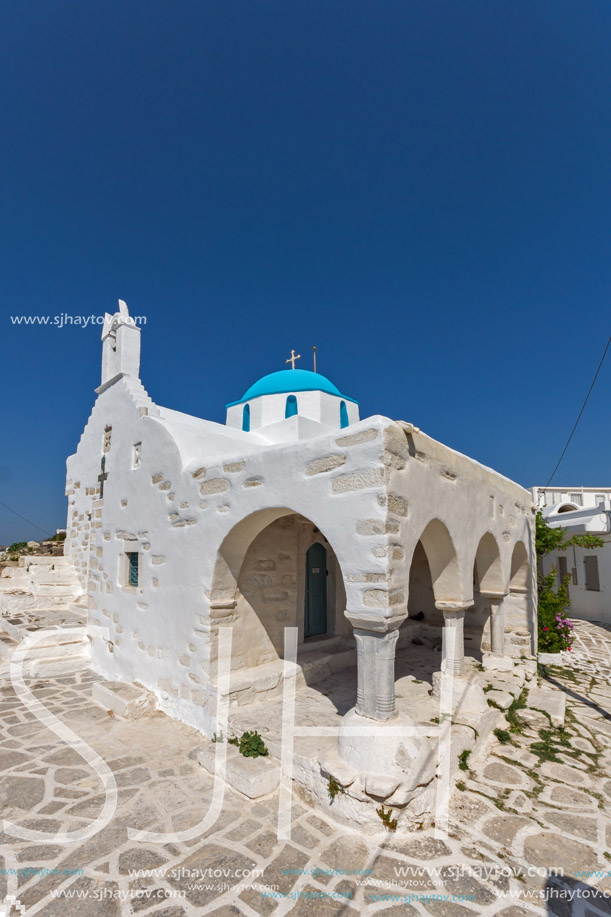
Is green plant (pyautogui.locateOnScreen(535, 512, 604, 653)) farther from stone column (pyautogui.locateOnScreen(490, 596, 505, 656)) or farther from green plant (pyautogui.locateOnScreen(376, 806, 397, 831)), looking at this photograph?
green plant (pyautogui.locateOnScreen(376, 806, 397, 831))

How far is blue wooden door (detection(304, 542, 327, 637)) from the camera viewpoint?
7.03 meters

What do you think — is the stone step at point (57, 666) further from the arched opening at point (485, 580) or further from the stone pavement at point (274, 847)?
the arched opening at point (485, 580)

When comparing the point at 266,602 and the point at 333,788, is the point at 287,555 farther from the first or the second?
the point at 333,788

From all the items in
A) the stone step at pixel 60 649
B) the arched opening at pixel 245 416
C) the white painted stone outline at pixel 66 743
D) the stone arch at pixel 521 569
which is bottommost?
the white painted stone outline at pixel 66 743

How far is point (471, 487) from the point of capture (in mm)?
5410

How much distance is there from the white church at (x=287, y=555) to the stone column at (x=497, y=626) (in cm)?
2

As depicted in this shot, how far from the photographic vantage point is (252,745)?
4.16 m

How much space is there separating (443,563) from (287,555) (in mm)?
1919

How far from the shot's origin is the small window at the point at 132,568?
249 inches

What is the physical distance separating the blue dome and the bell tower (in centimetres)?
319

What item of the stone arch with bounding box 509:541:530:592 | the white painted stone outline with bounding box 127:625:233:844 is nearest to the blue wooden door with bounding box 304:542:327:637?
the white painted stone outline with bounding box 127:625:233:844

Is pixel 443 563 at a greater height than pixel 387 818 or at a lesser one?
greater

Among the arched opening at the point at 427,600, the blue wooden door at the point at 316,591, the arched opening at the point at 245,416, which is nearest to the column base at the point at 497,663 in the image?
the arched opening at the point at 427,600


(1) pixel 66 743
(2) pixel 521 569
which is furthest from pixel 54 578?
(2) pixel 521 569
